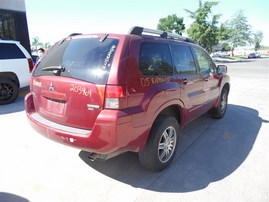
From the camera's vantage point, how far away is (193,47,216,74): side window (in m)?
4.24

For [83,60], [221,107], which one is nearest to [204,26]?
[221,107]

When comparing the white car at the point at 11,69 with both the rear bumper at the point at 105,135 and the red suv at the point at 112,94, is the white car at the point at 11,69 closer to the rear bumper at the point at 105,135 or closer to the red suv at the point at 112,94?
the red suv at the point at 112,94

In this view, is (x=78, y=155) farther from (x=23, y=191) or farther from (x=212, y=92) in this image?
(x=212, y=92)

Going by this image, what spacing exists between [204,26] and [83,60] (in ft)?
114

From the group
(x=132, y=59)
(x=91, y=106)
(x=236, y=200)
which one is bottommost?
(x=236, y=200)

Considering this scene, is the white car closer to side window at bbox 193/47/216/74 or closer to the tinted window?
the tinted window

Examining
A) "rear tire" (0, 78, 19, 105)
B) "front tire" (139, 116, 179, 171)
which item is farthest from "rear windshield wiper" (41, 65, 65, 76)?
"rear tire" (0, 78, 19, 105)

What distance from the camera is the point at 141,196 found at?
105 inches

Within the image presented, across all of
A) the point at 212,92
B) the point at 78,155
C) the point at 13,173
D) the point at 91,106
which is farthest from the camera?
the point at 212,92

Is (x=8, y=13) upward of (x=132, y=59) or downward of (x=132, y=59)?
upward

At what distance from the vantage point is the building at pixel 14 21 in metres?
12.8

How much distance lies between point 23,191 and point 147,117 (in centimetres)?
175

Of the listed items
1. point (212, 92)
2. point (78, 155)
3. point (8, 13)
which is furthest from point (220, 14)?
point (78, 155)

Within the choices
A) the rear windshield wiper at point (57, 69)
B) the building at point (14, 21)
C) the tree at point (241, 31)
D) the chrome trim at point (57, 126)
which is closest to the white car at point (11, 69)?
the chrome trim at point (57, 126)
